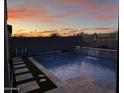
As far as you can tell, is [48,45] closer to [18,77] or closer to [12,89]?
[18,77]

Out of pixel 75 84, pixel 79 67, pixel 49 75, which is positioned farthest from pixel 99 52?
pixel 49 75

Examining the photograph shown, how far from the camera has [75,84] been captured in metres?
1.73

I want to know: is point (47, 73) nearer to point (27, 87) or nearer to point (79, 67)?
point (27, 87)

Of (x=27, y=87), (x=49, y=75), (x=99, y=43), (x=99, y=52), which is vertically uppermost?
(x=99, y=43)

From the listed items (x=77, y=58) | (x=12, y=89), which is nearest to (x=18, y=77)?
(x=12, y=89)

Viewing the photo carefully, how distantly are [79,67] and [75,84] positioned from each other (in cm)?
18

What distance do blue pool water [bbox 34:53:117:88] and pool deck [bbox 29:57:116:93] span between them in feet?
0.12

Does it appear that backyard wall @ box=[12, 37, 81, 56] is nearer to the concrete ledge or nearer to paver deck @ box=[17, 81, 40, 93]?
the concrete ledge

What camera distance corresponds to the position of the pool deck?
5.61 feet

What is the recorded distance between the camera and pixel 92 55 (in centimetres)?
182

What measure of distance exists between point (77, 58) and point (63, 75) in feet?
0.82

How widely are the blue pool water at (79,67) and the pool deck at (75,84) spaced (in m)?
0.04

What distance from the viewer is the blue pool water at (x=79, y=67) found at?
1734 millimetres

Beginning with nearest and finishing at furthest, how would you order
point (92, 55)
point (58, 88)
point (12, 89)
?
point (12, 89) < point (58, 88) < point (92, 55)
